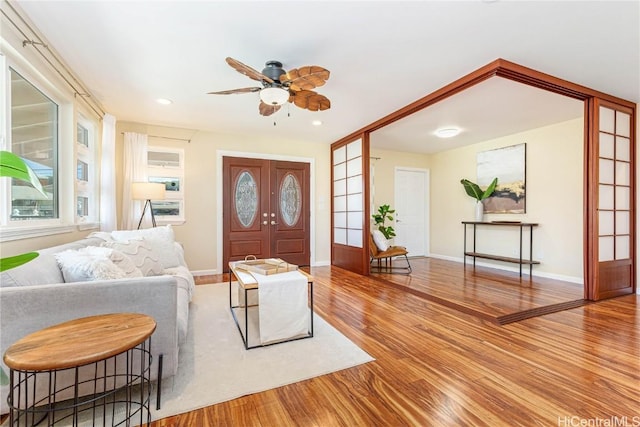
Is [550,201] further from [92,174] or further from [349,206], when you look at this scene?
[92,174]

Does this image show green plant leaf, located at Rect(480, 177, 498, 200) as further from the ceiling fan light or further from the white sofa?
the white sofa

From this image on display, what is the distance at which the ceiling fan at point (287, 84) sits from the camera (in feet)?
7.22

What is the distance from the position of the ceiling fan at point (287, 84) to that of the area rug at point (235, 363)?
2.06m

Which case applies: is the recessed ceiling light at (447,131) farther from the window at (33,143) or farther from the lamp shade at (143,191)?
the window at (33,143)

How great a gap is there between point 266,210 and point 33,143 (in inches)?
126

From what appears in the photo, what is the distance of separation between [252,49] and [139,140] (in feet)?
9.24

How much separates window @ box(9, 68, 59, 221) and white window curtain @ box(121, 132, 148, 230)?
134 cm

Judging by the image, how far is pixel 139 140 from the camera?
166 inches

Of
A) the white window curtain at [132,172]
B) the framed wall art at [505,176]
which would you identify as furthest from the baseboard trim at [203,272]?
the framed wall art at [505,176]

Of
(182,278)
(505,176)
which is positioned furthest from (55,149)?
(505,176)

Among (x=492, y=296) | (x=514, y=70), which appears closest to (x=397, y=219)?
(x=492, y=296)

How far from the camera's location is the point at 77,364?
0.99m

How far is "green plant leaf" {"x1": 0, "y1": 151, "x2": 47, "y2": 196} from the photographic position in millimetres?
823

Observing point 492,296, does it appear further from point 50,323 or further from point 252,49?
point 50,323
